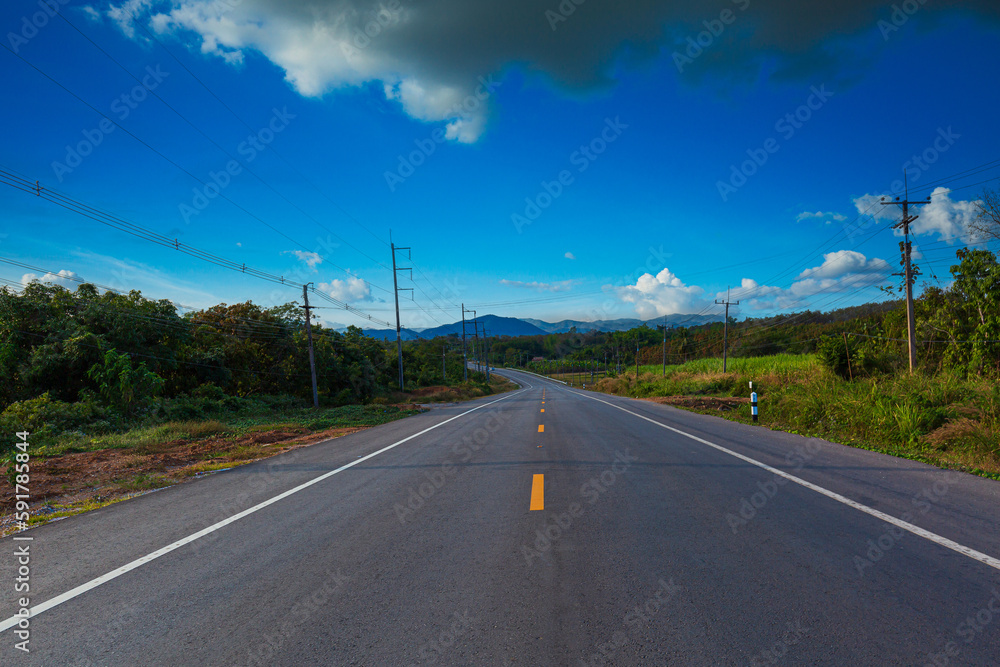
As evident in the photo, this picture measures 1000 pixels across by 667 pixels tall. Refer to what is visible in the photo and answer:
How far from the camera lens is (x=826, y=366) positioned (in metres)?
24.3

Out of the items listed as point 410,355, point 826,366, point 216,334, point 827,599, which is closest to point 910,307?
point 826,366

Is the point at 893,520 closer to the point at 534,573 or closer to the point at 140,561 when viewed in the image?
the point at 534,573

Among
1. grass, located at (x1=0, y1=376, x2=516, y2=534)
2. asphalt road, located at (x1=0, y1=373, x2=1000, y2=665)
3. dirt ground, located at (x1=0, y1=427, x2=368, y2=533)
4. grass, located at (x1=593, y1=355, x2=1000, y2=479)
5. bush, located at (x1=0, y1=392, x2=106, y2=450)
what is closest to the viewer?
asphalt road, located at (x1=0, y1=373, x2=1000, y2=665)

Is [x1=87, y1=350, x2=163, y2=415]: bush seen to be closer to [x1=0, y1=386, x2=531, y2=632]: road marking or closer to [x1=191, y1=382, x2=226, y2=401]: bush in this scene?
[x1=191, y1=382, x2=226, y2=401]: bush

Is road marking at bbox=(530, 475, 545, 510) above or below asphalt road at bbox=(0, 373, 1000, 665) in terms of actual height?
below

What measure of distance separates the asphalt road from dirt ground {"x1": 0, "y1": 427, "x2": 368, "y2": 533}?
3.38 ft

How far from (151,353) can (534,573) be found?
85.2ft

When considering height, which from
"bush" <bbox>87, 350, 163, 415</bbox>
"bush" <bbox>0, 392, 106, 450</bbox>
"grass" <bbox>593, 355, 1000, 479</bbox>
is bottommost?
"grass" <bbox>593, 355, 1000, 479</bbox>

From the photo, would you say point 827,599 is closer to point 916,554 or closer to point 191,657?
point 916,554

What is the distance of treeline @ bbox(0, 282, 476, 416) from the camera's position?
18.3 meters

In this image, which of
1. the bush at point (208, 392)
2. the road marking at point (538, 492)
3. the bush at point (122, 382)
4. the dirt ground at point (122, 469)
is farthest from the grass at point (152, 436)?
the road marking at point (538, 492)

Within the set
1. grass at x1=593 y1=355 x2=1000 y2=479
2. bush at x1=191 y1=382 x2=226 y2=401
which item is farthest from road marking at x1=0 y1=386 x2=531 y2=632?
bush at x1=191 y1=382 x2=226 y2=401

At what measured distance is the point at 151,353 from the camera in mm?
23062

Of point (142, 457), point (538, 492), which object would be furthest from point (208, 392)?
point (538, 492)
